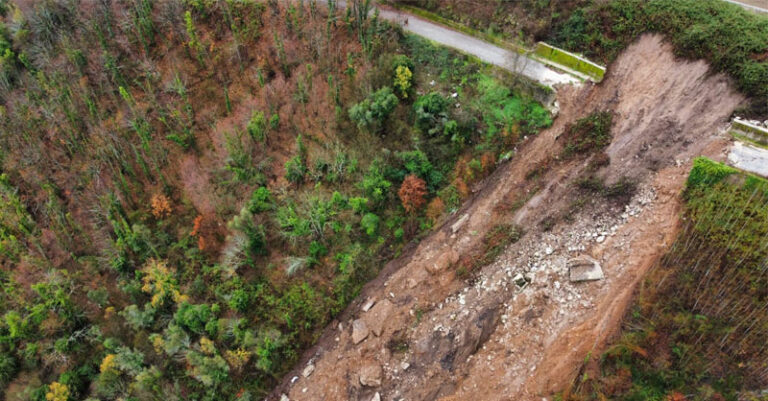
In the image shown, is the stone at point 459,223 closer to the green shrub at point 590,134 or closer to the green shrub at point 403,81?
the green shrub at point 590,134

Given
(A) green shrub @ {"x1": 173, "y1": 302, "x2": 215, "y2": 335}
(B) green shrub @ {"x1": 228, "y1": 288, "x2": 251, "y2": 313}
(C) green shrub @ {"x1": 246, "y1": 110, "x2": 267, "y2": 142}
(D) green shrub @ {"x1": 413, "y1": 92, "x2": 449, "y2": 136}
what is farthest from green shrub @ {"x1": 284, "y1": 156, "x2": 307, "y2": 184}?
(A) green shrub @ {"x1": 173, "y1": 302, "x2": 215, "y2": 335}

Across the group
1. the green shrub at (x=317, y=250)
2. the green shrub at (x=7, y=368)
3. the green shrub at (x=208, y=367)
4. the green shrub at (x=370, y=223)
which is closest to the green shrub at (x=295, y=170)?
the green shrub at (x=317, y=250)

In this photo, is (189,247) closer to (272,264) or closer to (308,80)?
(272,264)

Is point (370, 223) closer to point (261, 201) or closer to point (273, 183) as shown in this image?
point (261, 201)

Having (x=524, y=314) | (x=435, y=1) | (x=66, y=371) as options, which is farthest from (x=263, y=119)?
(x=524, y=314)

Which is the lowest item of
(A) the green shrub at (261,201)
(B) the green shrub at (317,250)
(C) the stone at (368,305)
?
(C) the stone at (368,305)

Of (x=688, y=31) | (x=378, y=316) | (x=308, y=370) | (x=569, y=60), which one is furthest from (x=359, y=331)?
(x=688, y=31)
